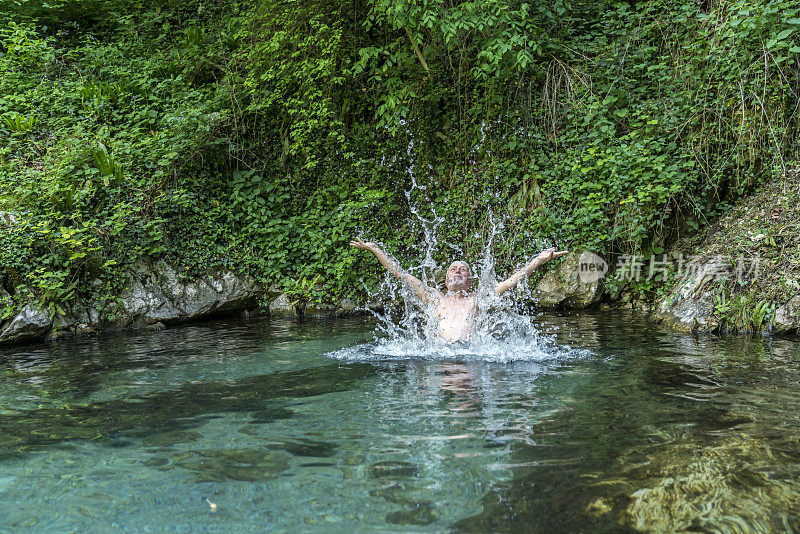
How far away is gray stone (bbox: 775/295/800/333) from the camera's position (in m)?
6.82

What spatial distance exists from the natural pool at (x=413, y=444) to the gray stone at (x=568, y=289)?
3841mm

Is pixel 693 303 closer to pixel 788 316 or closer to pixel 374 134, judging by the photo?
pixel 788 316

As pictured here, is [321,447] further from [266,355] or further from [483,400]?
[266,355]

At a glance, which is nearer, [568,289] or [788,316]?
[788,316]

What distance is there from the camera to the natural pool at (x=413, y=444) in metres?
2.56

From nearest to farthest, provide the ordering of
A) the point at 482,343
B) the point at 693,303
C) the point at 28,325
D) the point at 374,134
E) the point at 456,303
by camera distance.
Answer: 1. the point at 482,343
2. the point at 456,303
3. the point at 693,303
4. the point at 28,325
5. the point at 374,134

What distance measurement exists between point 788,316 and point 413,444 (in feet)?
18.5

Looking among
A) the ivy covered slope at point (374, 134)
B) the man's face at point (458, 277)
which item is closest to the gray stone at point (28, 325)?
the ivy covered slope at point (374, 134)

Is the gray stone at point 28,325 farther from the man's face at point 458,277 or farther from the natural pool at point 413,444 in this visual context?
the man's face at point 458,277

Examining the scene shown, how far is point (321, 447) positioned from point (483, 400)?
4.71 ft

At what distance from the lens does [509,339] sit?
691 centimetres

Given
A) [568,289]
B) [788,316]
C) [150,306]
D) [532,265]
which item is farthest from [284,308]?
[788,316]

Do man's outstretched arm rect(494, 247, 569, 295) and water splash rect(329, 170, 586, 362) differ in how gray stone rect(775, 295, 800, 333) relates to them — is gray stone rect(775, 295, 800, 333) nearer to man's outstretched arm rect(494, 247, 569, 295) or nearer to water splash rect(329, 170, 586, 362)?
water splash rect(329, 170, 586, 362)

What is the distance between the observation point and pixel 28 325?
847cm
